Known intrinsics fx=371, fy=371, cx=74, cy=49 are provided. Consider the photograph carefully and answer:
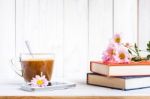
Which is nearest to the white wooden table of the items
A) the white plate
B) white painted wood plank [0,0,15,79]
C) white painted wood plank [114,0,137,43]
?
the white plate

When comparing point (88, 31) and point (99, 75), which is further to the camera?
point (88, 31)

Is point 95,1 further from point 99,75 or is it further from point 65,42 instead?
point 99,75

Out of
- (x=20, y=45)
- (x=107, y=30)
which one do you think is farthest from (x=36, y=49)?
(x=107, y=30)

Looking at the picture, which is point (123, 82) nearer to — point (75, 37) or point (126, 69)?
point (126, 69)

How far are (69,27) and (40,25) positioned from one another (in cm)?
12

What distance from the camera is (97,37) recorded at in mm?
1600

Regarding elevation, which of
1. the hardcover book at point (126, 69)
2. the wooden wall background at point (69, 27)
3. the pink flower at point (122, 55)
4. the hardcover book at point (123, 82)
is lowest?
the hardcover book at point (123, 82)

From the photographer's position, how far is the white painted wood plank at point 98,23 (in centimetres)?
158

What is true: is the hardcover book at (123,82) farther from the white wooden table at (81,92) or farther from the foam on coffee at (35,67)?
the foam on coffee at (35,67)

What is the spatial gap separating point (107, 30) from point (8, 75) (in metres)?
0.46

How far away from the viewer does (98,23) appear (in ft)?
5.22

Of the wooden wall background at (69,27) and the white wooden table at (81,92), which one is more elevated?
the wooden wall background at (69,27)

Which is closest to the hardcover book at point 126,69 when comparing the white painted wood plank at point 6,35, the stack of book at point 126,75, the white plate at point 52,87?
the stack of book at point 126,75

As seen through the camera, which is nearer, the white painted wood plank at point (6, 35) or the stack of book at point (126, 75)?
the stack of book at point (126, 75)
